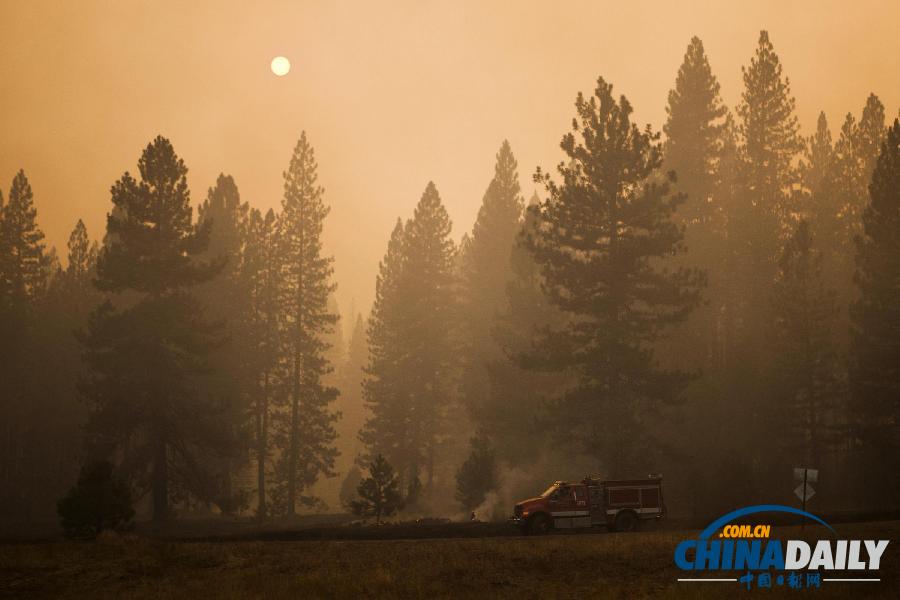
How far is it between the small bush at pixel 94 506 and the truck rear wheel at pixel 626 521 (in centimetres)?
1616

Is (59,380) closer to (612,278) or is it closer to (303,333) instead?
(303,333)

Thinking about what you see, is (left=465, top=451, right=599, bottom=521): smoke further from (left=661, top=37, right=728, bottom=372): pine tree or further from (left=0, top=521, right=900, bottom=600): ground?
(left=0, top=521, right=900, bottom=600): ground

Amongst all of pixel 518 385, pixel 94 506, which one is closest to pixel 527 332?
pixel 518 385

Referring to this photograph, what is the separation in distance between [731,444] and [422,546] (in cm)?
2780

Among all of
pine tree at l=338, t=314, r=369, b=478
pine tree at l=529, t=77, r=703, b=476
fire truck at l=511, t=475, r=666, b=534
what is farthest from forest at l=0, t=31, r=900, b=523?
pine tree at l=338, t=314, r=369, b=478

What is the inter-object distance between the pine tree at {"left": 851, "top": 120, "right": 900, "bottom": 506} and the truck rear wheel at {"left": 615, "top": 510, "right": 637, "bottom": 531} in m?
19.4

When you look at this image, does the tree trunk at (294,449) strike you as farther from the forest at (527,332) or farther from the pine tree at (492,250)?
the pine tree at (492,250)

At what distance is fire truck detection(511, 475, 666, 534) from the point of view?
25.6m

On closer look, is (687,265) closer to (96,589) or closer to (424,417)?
(424,417)

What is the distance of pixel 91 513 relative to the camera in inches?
938

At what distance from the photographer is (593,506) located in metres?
26.0

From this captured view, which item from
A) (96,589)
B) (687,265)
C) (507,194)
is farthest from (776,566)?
(507,194)

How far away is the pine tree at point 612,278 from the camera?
3434 cm

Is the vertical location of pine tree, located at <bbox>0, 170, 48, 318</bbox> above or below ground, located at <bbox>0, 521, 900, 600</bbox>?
above
